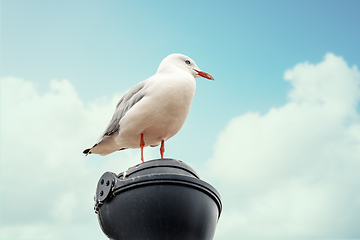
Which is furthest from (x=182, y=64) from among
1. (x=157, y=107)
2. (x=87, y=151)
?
(x=87, y=151)

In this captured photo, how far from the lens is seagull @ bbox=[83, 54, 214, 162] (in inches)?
185

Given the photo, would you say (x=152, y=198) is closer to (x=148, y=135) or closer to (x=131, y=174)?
(x=131, y=174)

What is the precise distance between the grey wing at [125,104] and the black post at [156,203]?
1700mm

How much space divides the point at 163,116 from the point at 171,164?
134 cm

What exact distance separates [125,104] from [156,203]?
7.44 ft

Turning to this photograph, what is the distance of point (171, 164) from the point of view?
345cm

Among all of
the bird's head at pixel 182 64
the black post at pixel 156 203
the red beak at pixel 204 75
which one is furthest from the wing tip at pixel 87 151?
the black post at pixel 156 203

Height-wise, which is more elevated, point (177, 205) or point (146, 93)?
point (146, 93)

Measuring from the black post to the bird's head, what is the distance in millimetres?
2022

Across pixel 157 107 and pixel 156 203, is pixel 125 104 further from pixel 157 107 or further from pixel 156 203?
pixel 156 203

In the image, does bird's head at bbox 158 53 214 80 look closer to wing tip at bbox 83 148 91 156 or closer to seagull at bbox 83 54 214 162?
seagull at bbox 83 54 214 162

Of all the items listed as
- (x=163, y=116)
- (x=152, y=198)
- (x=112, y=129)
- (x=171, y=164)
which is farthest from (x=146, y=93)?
(x=152, y=198)

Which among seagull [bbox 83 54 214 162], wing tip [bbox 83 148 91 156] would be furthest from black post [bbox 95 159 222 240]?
wing tip [bbox 83 148 91 156]

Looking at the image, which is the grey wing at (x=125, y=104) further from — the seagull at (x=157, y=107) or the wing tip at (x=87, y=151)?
the wing tip at (x=87, y=151)
